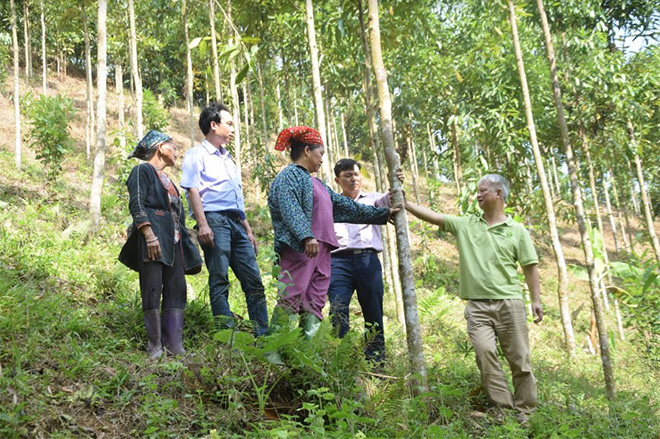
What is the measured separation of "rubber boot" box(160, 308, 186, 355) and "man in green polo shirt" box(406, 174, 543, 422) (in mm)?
1945

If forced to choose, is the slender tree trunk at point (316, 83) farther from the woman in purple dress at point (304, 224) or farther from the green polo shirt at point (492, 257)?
the green polo shirt at point (492, 257)

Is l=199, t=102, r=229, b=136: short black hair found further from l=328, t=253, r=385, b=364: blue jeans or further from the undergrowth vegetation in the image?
l=328, t=253, r=385, b=364: blue jeans

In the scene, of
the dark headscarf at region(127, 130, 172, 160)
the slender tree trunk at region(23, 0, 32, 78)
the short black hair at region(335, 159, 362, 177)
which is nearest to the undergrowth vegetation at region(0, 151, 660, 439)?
the dark headscarf at region(127, 130, 172, 160)

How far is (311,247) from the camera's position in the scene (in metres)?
3.58

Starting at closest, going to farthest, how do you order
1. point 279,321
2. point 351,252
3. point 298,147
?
point 279,321
point 298,147
point 351,252

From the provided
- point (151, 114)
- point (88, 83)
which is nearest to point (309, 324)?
point (88, 83)

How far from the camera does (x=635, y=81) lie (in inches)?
448

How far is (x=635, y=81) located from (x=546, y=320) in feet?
20.4

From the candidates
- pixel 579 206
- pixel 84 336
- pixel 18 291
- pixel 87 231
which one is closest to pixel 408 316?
pixel 84 336

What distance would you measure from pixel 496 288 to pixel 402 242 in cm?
98

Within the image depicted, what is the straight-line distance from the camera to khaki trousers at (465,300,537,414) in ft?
13.0

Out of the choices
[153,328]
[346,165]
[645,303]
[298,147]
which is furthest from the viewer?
[645,303]

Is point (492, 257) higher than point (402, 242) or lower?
lower

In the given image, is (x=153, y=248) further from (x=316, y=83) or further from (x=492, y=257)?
(x=316, y=83)
